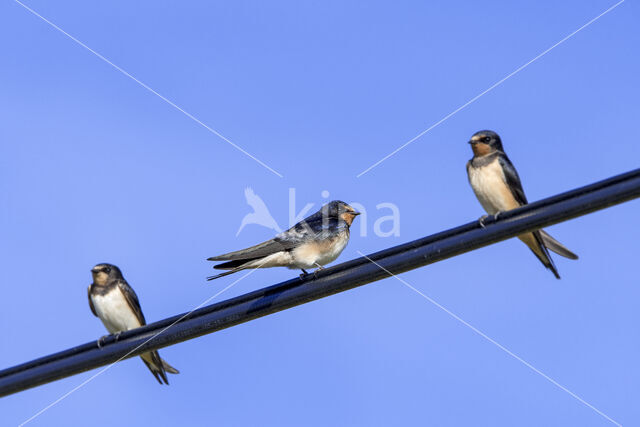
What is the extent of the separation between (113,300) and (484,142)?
121 inches

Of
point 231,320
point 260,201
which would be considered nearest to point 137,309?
point 260,201

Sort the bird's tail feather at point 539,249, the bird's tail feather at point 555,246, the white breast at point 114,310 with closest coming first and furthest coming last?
the bird's tail feather at point 555,246
the bird's tail feather at point 539,249
the white breast at point 114,310

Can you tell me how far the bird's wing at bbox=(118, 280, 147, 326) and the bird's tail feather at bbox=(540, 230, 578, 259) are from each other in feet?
10.9

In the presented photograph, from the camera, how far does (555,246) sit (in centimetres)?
527

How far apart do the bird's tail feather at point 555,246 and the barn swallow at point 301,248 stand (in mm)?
1138

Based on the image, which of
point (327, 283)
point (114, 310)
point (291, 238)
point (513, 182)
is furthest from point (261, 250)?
point (114, 310)

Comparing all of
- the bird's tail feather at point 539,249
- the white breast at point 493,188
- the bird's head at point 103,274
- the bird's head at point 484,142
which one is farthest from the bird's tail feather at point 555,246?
the bird's head at point 103,274

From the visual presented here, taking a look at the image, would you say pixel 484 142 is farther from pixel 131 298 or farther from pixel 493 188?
pixel 131 298

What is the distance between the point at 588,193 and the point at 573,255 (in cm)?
180

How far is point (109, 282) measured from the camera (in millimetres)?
7418

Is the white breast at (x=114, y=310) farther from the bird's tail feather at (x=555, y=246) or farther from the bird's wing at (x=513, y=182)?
the bird's tail feather at (x=555, y=246)

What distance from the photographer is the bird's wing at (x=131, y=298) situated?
7359 mm

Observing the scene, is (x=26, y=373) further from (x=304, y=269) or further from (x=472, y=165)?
(x=472, y=165)

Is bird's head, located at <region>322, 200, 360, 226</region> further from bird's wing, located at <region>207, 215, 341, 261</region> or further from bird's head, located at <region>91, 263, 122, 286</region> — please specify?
bird's head, located at <region>91, 263, 122, 286</region>
